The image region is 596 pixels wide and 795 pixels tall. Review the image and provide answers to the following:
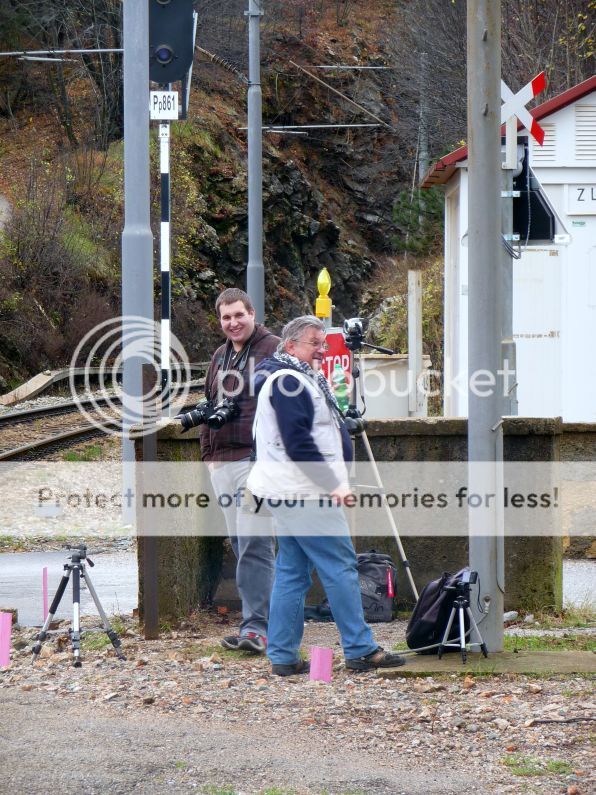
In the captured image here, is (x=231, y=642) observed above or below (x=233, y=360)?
below

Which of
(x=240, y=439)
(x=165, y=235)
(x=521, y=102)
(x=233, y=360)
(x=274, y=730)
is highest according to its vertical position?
(x=521, y=102)

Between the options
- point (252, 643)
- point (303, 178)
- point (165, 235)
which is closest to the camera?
point (252, 643)

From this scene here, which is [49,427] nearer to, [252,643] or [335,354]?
[335,354]

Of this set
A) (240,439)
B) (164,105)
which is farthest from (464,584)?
(164,105)

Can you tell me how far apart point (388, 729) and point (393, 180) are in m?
47.3

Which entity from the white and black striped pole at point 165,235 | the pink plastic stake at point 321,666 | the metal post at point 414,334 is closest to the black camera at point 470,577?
the pink plastic stake at point 321,666

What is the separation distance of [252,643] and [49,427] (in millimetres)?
13394

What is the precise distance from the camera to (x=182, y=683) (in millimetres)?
5945

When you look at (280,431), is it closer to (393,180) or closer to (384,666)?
(384,666)

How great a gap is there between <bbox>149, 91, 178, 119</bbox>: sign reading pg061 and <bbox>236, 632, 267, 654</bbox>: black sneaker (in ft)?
19.6

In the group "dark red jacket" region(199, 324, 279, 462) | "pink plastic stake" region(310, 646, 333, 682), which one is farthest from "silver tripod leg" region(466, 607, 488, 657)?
"dark red jacket" region(199, 324, 279, 462)

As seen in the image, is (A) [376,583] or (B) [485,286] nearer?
(B) [485,286]

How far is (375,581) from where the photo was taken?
738 cm

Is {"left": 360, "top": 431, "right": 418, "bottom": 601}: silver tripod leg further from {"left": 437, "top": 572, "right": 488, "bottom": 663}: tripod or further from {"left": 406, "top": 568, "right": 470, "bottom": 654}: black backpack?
{"left": 437, "top": 572, "right": 488, "bottom": 663}: tripod
